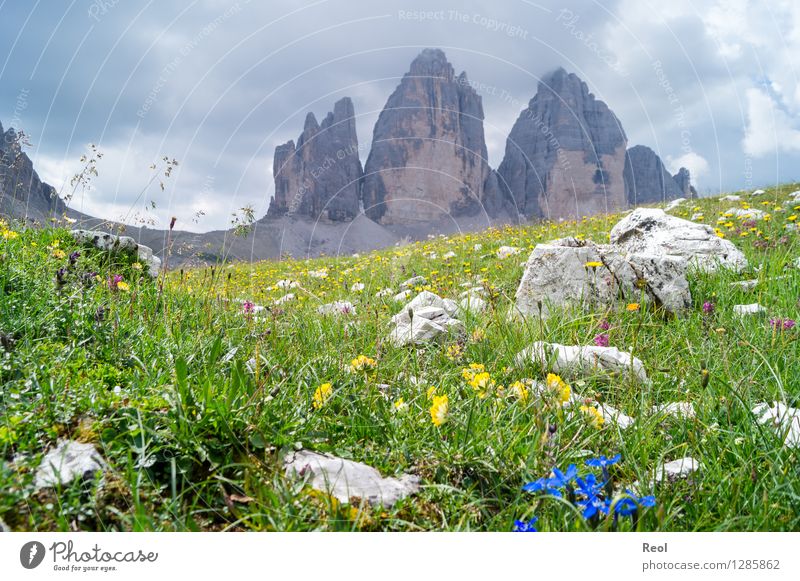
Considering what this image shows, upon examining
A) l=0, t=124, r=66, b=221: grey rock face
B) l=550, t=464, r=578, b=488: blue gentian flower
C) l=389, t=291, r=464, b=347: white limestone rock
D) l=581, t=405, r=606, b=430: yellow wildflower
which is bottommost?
l=550, t=464, r=578, b=488: blue gentian flower

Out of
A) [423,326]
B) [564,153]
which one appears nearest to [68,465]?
[423,326]

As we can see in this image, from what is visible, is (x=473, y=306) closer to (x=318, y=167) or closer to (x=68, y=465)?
(x=68, y=465)

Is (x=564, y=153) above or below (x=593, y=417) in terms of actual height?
above

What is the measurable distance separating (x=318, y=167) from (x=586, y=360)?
116 meters

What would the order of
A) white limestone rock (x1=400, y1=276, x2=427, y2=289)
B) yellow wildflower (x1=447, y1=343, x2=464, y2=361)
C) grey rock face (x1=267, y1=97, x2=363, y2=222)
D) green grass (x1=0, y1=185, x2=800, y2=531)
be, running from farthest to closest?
grey rock face (x1=267, y1=97, x2=363, y2=222), white limestone rock (x1=400, y1=276, x2=427, y2=289), yellow wildflower (x1=447, y1=343, x2=464, y2=361), green grass (x1=0, y1=185, x2=800, y2=531)

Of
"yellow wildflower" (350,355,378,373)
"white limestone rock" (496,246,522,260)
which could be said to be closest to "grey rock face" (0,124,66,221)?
"yellow wildflower" (350,355,378,373)

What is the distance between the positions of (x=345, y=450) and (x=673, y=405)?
1.96m

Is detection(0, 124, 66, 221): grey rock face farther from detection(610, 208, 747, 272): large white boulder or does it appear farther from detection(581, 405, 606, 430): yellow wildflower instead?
detection(610, 208, 747, 272): large white boulder

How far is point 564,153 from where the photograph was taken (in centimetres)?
11562

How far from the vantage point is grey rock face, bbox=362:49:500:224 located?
11106 centimetres

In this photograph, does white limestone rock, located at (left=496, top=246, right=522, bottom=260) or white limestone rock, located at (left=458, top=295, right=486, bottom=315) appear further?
white limestone rock, located at (left=496, top=246, right=522, bottom=260)

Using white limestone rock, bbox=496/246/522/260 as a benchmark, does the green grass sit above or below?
below

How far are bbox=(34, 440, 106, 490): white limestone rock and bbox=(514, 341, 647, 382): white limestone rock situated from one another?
231 centimetres

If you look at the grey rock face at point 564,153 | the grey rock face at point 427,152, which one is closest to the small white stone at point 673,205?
the grey rock face at point 427,152
